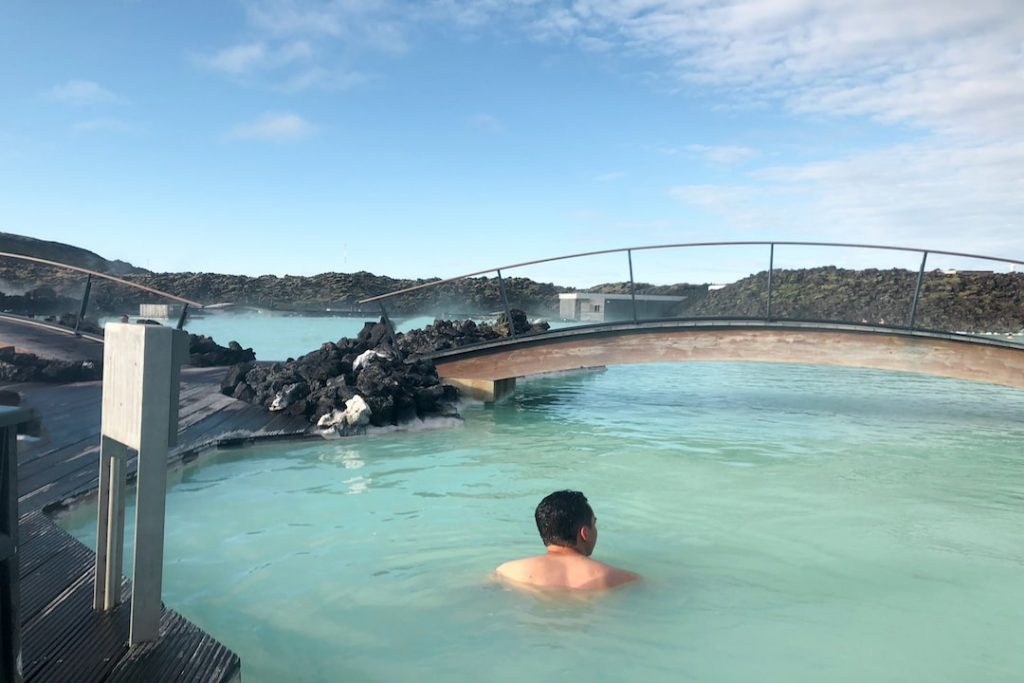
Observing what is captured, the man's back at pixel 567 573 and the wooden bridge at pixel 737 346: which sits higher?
the wooden bridge at pixel 737 346

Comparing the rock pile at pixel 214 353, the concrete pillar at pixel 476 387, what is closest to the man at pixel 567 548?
the concrete pillar at pixel 476 387

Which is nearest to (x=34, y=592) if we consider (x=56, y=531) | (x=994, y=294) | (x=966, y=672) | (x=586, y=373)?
(x=56, y=531)

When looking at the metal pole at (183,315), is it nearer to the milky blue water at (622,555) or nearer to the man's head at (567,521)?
the milky blue water at (622,555)

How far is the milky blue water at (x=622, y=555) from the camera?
3645 mm

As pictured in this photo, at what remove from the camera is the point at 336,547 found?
5.16 m

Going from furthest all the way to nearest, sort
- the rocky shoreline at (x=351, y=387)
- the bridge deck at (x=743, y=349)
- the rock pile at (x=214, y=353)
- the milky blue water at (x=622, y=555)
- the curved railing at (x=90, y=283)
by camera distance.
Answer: the rock pile at (x=214, y=353)
the bridge deck at (x=743, y=349)
the curved railing at (x=90, y=283)
the rocky shoreline at (x=351, y=387)
the milky blue water at (x=622, y=555)

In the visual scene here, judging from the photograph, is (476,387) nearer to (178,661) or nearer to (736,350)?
(736,350)

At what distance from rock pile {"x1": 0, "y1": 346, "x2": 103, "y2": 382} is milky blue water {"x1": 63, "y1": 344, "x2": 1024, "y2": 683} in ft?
15.2

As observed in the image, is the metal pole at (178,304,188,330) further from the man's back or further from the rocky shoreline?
the man's back

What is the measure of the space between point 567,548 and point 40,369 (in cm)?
985

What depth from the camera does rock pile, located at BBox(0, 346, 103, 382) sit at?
10.7 meters

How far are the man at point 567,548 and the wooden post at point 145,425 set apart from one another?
206cm

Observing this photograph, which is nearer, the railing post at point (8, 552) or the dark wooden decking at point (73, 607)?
the railing post at point (8, 552)

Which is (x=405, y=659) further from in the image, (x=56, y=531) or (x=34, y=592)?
(x=56, y=531)
